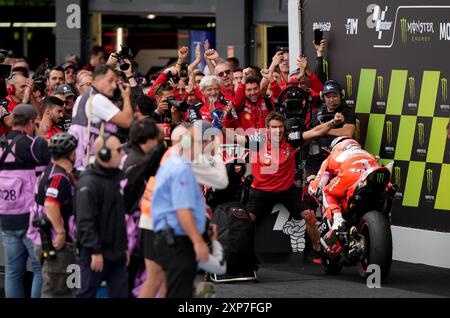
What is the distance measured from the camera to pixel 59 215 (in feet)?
34.8

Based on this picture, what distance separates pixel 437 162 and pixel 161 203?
5.23 m

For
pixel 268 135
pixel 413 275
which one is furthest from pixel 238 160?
pixel 413 275

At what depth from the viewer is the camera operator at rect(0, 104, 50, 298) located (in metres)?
11.6

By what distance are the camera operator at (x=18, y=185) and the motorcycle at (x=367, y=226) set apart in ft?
10.5

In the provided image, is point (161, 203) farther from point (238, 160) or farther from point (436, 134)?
point (436, 134)

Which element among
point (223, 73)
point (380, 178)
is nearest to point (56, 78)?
point (223, 73)

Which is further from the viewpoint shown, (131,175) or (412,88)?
(412,88)

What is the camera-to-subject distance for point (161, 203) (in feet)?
31.2

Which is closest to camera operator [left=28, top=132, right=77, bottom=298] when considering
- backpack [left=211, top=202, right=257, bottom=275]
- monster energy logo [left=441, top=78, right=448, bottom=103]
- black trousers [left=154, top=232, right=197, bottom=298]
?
black trousers [left=154, top=232, right=197, bottom=298]

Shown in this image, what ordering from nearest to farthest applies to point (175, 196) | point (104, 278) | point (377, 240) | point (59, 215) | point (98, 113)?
point (175, 196) → point (104, 278) → point (59, 215) → point (98, 113) → point (377, 240)

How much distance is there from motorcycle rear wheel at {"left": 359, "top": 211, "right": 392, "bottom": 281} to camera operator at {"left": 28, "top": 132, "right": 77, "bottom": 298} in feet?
10.5

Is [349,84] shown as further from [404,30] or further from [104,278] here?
[104,278]

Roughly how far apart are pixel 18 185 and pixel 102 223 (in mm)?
1841

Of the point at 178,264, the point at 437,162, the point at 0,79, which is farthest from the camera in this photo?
the point at 0,79
